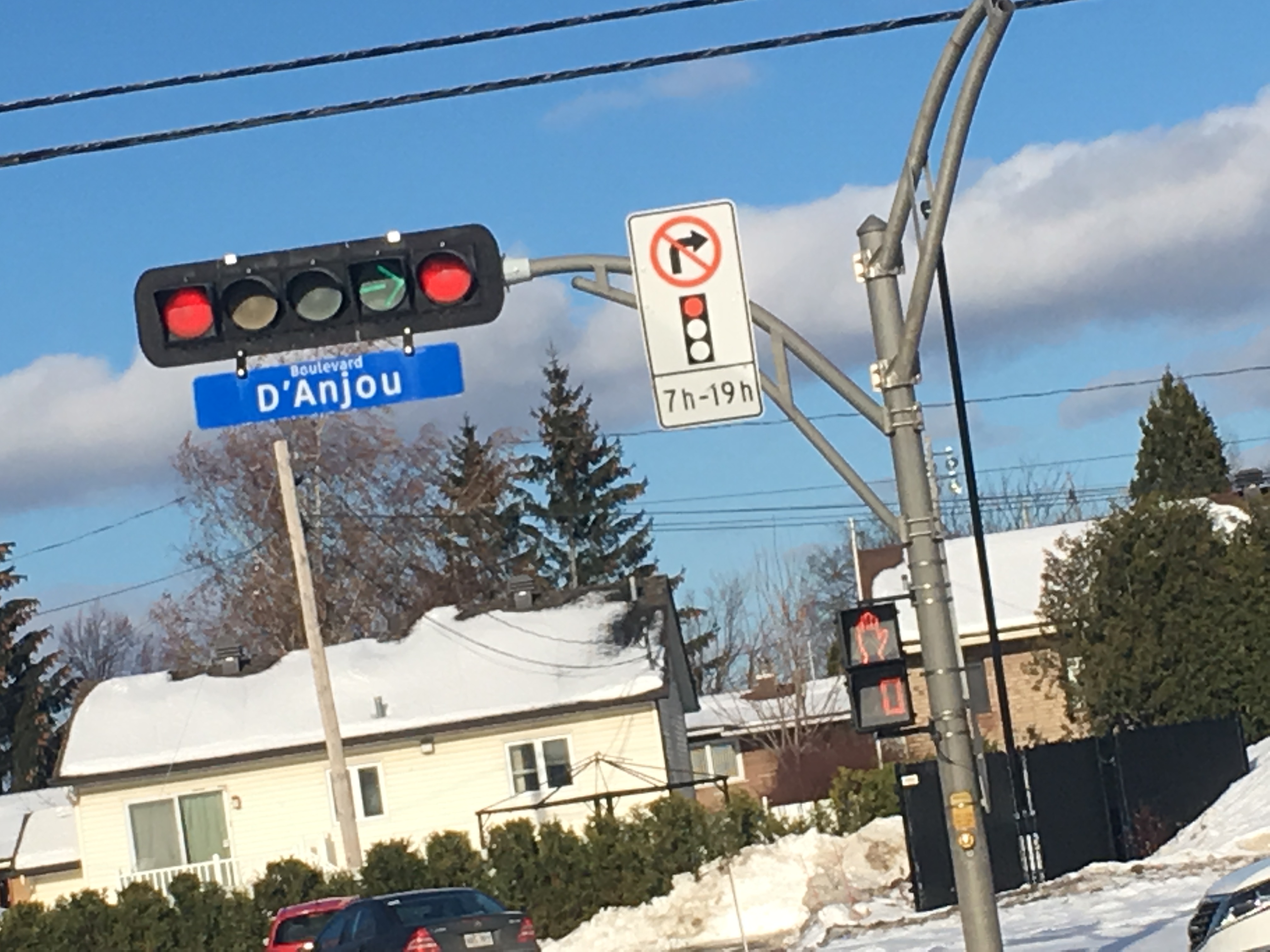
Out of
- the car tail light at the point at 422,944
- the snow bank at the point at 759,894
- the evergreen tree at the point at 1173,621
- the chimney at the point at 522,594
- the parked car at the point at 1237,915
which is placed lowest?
the snow bank at the point at 759,894

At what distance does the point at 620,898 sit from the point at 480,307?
839 inches

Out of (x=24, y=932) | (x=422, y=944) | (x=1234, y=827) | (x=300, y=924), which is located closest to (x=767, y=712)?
(x=24, y=932)

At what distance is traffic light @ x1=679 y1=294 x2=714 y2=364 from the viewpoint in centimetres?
1208

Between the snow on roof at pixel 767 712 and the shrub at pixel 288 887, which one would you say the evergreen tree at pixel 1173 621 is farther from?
the snow on roof at pixel 767 712

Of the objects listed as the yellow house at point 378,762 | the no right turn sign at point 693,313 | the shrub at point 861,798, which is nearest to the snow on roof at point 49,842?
the yellow house at point 378,762

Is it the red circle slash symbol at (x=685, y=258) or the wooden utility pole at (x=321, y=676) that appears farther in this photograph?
the wooden utility pole at (x=321, y=676)

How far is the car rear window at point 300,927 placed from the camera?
25.3 meters

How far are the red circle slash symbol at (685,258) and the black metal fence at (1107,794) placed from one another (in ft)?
49.5

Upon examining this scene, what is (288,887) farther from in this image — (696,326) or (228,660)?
(696,326)

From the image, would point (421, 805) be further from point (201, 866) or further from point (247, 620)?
point (247, 620)

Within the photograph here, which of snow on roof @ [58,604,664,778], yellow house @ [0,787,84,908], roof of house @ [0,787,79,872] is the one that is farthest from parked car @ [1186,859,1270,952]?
roof of house @ [0,787,79,872]

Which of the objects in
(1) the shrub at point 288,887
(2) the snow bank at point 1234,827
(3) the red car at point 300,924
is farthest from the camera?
(1) the shrub at point 288,887

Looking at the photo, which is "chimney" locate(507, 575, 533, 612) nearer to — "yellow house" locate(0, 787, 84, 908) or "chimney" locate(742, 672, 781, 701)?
"yellow house" locate(0, 787, 84, 908)

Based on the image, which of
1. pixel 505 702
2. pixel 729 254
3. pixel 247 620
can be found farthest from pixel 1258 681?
pixel 247 620
